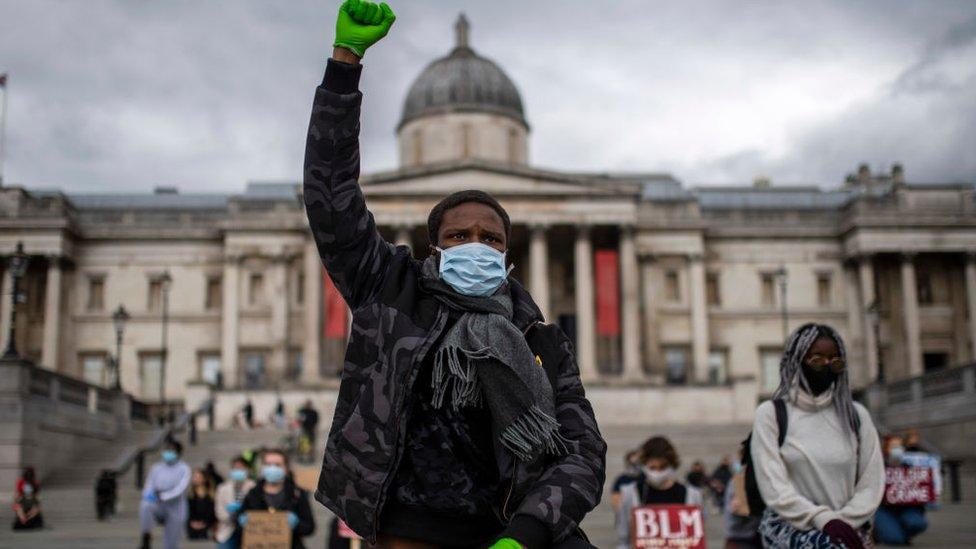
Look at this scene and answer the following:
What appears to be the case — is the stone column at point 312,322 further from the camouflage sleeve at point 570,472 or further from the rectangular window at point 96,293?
the camouflage sleeve at point 570,472

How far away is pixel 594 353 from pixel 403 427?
4688 cm

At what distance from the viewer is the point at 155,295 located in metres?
55.5

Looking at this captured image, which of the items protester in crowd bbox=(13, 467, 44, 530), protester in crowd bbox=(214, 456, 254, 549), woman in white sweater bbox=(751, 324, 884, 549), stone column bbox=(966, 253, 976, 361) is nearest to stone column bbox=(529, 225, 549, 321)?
stone column bbox=(966, 253, 976, 361)

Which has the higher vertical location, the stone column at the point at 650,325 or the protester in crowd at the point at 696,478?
the stone column at the point at 650,325

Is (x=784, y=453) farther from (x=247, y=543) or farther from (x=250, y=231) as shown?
(x=250, y=231)

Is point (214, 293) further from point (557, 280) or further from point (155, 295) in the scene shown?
point (557, 280)

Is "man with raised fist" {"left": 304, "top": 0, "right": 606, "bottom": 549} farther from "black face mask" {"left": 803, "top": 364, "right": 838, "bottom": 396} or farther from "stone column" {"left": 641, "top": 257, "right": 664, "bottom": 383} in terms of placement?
"stone column" {"left": 641, "top": 257, "right": 664, "bottom": 383}

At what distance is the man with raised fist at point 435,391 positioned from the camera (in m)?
3.12

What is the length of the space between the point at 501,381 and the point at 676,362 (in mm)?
52015

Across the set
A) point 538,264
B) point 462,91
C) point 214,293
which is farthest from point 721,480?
point 214,293

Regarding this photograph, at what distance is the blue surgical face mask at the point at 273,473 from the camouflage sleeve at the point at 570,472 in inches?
290

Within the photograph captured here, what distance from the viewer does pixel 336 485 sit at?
3217mm

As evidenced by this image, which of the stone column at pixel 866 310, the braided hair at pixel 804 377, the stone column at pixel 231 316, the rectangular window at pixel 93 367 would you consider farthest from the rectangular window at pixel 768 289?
the braided hair at pixel 804 377

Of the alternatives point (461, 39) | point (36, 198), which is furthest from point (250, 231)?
point (461, 39)
